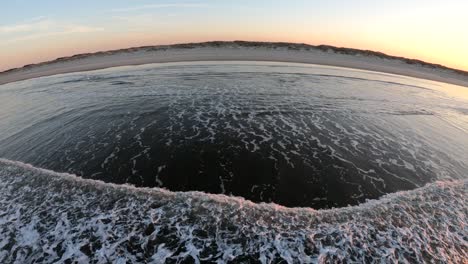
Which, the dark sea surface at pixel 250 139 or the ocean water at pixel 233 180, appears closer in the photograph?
the ocean water at pixel 233 180

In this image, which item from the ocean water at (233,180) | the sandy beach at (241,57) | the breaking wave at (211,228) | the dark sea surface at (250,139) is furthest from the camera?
the sandy beach at (241,57)

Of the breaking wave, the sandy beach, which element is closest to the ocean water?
the breaking wave

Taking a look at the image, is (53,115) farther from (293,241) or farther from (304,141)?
(293,241)

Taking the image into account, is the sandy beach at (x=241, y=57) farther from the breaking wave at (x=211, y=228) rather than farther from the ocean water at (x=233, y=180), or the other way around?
the breaking wave at (x=211, y=228)

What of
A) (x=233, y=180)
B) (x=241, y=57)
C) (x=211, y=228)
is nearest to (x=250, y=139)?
(x=233, y=180)

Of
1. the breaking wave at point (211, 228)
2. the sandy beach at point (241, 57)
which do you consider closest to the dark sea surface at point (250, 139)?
the breaking wave at point (211, 228)

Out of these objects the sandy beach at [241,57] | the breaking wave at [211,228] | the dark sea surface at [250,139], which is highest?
the sandy beach at [241,57]

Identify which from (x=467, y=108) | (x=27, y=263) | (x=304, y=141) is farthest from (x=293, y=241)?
(x=467, y=108)
